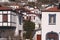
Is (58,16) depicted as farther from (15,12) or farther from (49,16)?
(15,12)

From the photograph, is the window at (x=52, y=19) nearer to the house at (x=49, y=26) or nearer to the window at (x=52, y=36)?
the house at (x=49, y=26)

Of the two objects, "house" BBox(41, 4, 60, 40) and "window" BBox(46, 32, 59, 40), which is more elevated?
"house" BBox(41, 4, 60, 40)

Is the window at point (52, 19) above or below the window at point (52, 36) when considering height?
above

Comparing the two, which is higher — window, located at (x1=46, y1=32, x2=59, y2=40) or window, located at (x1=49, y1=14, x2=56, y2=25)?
window, located at (x1=49, y1=14, x2=56, y2=25)

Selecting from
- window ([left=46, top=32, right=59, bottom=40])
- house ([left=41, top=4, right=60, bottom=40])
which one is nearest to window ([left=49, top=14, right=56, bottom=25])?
house ([left=41, top=4, right=60, bottom=40])

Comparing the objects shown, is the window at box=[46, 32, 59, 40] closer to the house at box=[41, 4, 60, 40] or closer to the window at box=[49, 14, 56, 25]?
the house at box=[41, 4, 60, 40]

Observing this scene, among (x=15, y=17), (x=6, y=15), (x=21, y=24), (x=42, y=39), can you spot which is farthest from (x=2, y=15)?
(x=42, y=39)

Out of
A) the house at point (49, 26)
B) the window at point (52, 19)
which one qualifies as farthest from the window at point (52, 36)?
the window at point (52, 19)

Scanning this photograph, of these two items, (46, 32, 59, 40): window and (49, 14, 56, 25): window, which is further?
(49, 14, 56, 25): window

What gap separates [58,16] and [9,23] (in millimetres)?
5653

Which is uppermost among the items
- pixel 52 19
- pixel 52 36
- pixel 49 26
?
pixel 52 19

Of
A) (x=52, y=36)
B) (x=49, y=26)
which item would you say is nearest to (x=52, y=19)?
(x=49, y=26)

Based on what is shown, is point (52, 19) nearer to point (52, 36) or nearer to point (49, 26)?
point (49, 26)

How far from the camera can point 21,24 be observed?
27.5 meters
